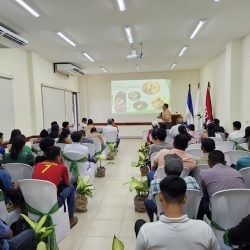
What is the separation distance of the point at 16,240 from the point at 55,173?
959 mm

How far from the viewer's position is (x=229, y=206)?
193cm

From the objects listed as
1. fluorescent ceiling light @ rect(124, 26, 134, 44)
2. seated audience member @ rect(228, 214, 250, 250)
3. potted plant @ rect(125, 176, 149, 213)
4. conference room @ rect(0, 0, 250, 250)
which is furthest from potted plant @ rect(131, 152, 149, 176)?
seated audience member @ rect(228, 214, 250, 250)

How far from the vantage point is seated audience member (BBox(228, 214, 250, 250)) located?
141cm

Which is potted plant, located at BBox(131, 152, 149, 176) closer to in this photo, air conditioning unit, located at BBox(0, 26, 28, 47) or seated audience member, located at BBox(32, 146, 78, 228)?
seated audience member, located at BBox(32, 146, 78, 228)

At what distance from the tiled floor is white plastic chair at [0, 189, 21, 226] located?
60cm

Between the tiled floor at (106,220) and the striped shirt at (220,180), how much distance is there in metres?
1.08

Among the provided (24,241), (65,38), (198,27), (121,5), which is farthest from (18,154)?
(198,27)

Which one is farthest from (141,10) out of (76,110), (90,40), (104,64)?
(76,110)

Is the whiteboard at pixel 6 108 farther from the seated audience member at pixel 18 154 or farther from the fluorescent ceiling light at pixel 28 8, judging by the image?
the seated audience member at pixel 18 154

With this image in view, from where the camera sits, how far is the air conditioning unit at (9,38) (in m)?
4.49

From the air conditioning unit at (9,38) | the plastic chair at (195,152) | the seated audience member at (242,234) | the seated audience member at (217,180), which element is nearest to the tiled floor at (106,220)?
the seated audience member at (217,180)

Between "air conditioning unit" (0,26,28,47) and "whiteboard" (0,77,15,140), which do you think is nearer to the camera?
"air conditioning unit" (0,26,28,47)

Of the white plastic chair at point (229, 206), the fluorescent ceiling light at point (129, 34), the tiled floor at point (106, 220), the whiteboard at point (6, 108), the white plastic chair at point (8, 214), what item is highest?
the fluorescent ceiling light at point (129, 34)

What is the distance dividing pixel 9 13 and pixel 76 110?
25.3ft
